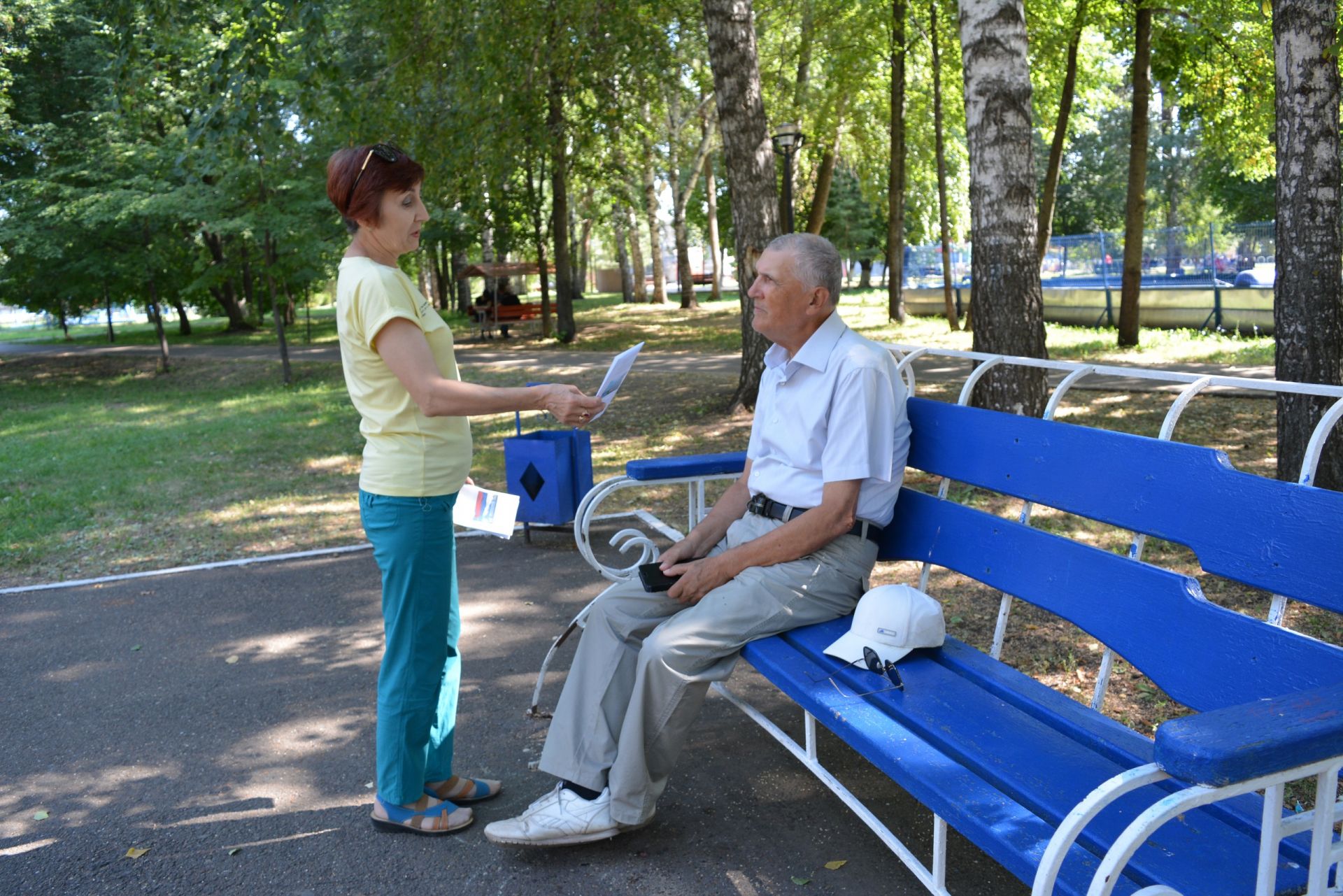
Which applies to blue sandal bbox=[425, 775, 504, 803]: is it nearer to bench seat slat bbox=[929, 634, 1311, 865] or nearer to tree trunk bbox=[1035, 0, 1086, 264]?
bench seat slat bbox=[929, 634, 1311, 865]

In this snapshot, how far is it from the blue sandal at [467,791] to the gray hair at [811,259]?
1.89 metres

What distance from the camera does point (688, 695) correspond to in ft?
9.84

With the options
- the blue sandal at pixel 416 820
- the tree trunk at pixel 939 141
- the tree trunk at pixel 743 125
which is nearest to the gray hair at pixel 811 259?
the blue sandal at pixel 416 820

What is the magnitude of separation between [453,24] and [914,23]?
10.3 m

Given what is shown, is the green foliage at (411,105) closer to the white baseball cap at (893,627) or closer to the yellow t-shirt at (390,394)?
the yellow t-shirt at (390,394)

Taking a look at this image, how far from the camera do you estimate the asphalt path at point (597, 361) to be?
41.4 feet

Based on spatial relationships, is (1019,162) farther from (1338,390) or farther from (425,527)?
(425,527)

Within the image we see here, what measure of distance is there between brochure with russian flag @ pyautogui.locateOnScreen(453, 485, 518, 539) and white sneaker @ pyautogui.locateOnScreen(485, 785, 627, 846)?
0.81 m

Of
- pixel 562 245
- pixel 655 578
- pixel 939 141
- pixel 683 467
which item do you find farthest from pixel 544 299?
pixel 655 578

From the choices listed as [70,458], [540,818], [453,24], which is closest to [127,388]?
[70,458]

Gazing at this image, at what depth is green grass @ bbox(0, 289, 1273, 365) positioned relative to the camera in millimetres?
15758

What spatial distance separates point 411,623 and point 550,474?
135 inches

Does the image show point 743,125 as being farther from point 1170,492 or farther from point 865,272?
point 865,272

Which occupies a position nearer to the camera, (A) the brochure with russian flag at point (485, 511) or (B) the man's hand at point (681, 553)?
(A) the brochure with russian flag at point (485, 511)
